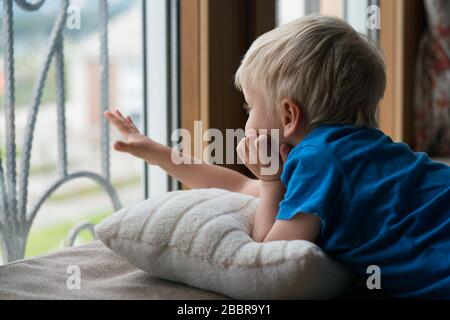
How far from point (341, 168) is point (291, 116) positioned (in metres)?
0.15

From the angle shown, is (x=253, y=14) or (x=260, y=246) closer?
(x=260, y=246)

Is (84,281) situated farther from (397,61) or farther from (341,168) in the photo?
(397,61)

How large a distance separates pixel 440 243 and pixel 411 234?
0.14 ft

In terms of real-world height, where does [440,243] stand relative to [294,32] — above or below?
below

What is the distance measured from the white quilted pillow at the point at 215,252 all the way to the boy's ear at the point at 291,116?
0.14m

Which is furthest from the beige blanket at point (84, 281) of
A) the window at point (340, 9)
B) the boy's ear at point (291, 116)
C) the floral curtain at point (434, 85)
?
the floral curtain at point (434, 85)

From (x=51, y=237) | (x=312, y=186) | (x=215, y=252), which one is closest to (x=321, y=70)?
(x=312, y=186)

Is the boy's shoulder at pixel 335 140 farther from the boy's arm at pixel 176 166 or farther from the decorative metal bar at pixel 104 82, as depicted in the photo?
the decorative metal bar at pixel 104 82

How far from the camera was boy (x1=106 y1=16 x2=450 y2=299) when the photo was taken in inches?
36.3
